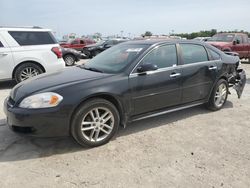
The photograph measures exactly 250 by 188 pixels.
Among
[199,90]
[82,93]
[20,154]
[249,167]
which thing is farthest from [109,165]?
[199,90]

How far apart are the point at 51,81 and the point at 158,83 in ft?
5.43

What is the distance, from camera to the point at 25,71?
7680mm

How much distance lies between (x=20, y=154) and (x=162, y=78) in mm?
2396

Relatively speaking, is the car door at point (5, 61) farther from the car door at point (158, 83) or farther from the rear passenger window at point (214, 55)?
the rear passenger window at point (214, 55)

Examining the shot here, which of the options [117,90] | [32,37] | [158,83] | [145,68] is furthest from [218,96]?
[32,37]

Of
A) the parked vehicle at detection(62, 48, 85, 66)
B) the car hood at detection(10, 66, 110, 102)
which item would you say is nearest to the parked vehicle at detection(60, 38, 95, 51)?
the parked vehicle at detection(62, 48, 85, 66)

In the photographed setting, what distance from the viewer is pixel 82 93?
3.47m

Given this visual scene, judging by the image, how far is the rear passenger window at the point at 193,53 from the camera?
4.70 meters

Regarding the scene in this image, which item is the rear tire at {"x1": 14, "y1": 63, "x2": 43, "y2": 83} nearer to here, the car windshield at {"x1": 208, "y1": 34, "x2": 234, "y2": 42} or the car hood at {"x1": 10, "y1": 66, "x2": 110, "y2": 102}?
the car hood at {"x1": 10, "y1": 66, "x2": 110, "y2": 102}

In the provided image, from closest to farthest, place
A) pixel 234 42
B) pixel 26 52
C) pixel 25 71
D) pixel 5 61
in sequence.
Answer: pixel 5 61 < pixel 26 52 < pixel 25 71 < pixel 234 42

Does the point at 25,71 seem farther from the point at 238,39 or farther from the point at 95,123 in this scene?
the point at 238,39

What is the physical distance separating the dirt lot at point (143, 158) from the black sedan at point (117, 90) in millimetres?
315

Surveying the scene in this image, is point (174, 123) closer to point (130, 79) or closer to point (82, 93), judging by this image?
point (130, 79)

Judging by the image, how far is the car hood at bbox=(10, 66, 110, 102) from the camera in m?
3.61
